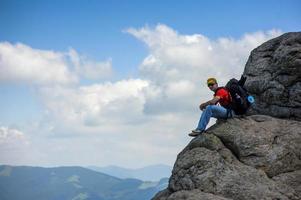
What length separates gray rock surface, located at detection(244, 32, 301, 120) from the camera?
25281 millimetres

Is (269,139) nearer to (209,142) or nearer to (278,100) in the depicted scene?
(209,142)

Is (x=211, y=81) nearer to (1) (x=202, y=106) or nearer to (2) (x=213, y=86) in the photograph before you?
(2) (x=213, y=86)

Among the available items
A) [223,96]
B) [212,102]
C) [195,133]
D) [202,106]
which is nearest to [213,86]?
[223,96]

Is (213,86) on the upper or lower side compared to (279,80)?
lower

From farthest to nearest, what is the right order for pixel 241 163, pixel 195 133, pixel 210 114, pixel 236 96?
pixel 236 96 < pixel 195 133 < pixel 210 114 < pixel 241 163

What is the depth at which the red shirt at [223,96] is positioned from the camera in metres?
21.5

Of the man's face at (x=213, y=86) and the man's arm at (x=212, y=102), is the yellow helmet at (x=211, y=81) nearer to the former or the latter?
the man's face at (x=213, y=86)

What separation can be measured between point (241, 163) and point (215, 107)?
357 centimetres

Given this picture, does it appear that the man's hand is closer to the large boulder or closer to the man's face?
the man's face

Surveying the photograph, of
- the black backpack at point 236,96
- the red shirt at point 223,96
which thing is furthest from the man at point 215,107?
the black backpack at point 236,96

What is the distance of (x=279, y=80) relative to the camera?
26.0 metres

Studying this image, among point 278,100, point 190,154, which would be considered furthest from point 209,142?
point 278,100

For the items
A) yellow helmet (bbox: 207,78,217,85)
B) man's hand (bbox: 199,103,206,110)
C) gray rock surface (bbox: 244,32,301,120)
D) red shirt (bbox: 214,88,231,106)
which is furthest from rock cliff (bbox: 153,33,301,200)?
yellow helmet (bbox: 207,78,217,85)

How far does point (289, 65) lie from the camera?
25.7 m
